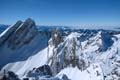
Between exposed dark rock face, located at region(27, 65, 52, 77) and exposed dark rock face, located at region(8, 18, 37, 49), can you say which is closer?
exposed dark rock face, located at region(27, 65, 52, 77)

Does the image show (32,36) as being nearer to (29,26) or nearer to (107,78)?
(29,26)

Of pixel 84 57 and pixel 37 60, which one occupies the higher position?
pixel 84 57

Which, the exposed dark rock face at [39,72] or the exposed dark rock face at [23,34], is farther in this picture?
the exposed dark rock face at [23,34]

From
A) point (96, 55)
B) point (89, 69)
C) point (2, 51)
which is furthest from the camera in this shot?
point (2, 51)

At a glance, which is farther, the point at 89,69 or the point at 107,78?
the point at 89,69

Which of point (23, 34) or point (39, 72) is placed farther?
point (23, 34)

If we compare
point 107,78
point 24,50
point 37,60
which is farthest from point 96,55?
point 24,50

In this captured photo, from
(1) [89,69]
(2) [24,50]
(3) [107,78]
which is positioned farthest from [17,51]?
(3) [107,78]

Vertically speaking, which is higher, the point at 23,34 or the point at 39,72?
the point at 23,34

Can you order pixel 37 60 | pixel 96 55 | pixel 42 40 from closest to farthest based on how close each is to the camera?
pixel 96 55
pixel 37 60
pixel 42 40
